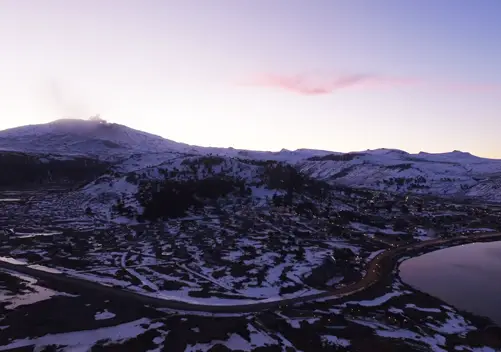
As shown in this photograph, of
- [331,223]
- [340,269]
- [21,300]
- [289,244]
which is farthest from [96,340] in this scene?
[331,223]

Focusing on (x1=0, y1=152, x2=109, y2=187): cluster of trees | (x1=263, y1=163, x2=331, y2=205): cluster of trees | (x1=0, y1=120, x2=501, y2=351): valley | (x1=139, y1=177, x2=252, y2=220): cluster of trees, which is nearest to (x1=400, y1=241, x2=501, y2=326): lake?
(x1=0, y1=120, x2=501, y2=351): valley

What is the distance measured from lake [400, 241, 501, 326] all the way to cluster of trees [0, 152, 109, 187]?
132510 millimetres

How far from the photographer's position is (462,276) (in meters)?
55.8

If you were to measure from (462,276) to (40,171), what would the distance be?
164003 millimetres

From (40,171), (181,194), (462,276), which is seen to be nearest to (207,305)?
(462,276)

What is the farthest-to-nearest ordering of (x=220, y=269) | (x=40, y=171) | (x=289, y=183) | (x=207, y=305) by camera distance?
(x=40, y=171) → (x=289, y=183) → (x=220, y=269) → (x=207, y=305)

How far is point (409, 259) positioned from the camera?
64438 millimetres

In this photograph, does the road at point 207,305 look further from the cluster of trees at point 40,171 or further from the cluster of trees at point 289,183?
the cluster of trees at point 40,171

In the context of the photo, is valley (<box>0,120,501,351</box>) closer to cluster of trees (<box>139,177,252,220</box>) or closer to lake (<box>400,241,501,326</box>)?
cluster of trees (<box>139,177,252,220</box>)

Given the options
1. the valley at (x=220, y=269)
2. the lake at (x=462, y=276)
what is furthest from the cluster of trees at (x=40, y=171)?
the lake at (x=462, y=276)

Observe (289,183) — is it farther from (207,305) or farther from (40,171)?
(40,171)

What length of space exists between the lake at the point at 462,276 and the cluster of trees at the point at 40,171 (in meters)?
133

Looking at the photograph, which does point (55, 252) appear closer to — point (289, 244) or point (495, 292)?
point (289, 244)

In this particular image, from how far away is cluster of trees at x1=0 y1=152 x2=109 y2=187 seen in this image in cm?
16200
